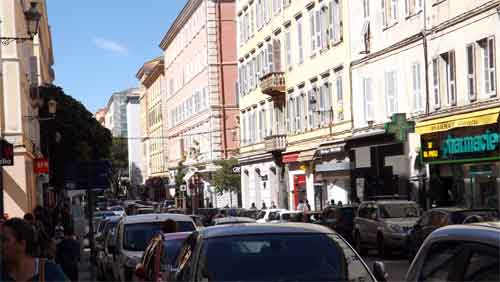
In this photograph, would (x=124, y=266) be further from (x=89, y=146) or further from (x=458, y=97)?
(x=89, y=146)

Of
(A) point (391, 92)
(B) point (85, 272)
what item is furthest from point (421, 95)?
(B) point (85, 272)

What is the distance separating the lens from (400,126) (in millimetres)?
34750

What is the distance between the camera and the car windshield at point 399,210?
28.2m

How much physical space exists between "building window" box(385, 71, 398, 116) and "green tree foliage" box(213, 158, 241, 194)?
1177 inches

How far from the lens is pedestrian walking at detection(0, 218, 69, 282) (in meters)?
5.89

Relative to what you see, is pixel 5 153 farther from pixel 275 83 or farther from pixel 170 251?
pixel 275 83

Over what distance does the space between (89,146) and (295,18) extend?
1852cm

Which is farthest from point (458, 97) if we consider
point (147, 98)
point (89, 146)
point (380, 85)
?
point (147, 98)

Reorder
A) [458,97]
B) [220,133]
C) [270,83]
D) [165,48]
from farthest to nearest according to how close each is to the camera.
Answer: [165,48], [220,133], [270,83], [458,97]

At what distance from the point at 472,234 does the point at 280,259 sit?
2832mm

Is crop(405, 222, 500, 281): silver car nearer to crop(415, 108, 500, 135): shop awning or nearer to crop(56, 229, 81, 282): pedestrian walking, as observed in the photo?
crop(56, 229, 81, 282): pedestrian walking

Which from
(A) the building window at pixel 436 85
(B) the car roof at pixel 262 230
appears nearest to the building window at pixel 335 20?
(A) the building window at pixel 436 85

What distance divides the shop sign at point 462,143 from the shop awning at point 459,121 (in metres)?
0.17

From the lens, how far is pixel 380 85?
3775cm
